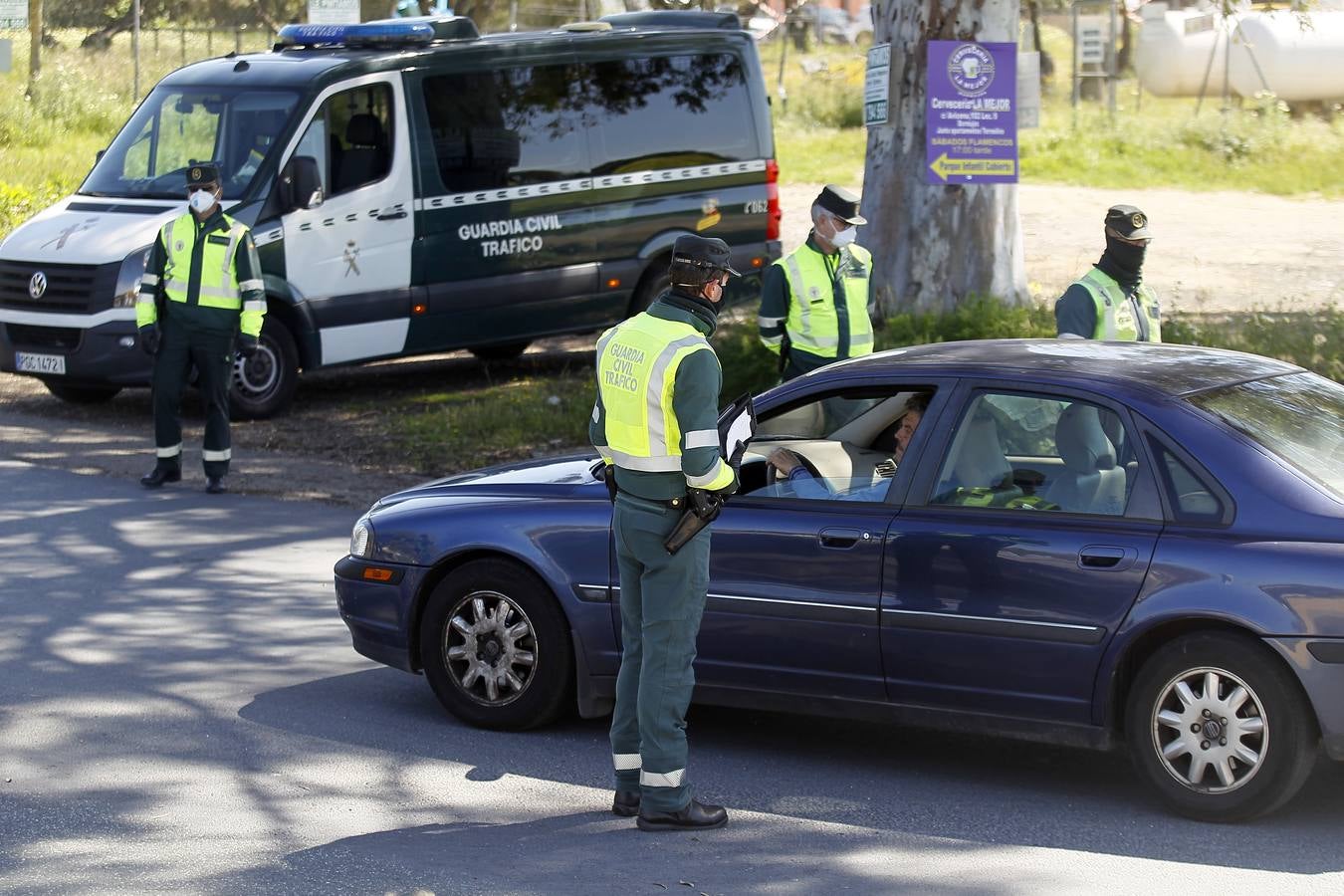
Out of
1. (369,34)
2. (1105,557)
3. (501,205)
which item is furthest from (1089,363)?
(369,34)

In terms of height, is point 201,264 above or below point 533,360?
above

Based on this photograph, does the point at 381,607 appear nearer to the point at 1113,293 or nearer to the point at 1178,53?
the point at 1113,293

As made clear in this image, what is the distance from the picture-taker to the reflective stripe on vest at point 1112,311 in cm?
805

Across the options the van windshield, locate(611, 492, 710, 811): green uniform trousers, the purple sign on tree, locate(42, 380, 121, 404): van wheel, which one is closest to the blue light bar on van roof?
the van windshield

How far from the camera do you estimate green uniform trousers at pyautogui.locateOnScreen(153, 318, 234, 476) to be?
11570 millimetres

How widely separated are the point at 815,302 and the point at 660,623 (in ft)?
13.4

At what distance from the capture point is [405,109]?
14.4 m

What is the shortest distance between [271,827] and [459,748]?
1049mm

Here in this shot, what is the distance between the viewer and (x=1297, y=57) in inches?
1399

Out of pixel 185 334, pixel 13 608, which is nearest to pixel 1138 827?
pixel 13 608

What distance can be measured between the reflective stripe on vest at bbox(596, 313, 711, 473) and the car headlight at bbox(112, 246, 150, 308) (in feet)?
28.1

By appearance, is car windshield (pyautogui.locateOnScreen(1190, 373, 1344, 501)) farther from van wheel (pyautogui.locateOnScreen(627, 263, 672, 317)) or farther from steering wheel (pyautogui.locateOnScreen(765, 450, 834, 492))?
van wheel (pyautogui.locateOnScreen(627, 263, 672, 317))

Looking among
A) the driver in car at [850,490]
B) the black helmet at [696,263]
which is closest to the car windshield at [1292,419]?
the driver in car at [850,490]

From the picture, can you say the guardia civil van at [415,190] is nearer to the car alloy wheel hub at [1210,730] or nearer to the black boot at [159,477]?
the black boot at [159,477]
